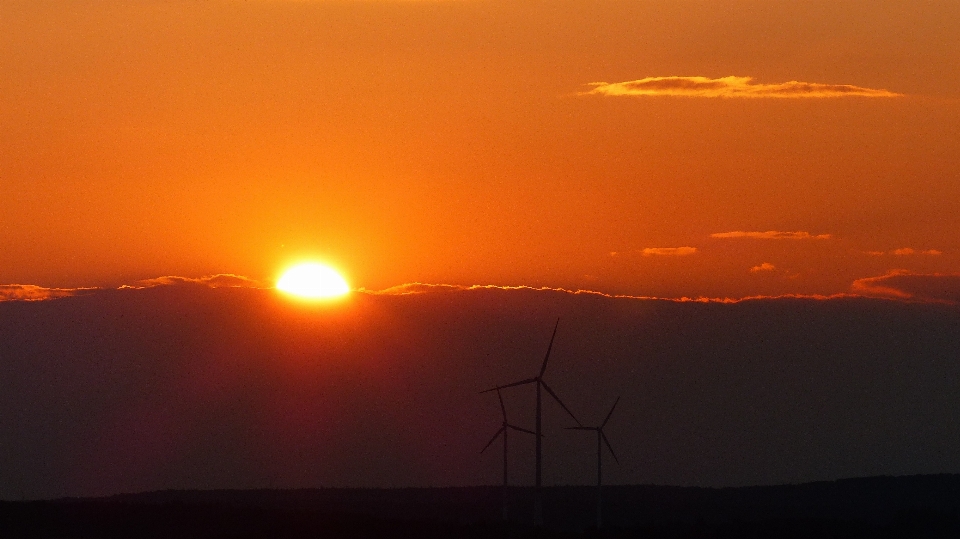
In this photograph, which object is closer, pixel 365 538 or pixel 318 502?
pixel 365 538

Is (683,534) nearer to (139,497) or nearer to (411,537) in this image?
(411,537)

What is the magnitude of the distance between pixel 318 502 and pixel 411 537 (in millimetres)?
103580

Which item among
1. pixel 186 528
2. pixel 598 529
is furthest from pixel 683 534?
pixel 186 528

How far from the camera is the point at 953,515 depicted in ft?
504

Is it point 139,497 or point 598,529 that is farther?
point 139,497

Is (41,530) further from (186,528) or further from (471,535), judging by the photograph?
(471,535)

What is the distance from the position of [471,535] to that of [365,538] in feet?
25.6

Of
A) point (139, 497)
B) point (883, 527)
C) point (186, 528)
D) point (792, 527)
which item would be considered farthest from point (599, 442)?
point (139, 497)

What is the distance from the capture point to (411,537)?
9456cm

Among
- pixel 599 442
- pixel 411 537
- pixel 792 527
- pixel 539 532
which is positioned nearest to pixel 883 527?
pixel 792 527

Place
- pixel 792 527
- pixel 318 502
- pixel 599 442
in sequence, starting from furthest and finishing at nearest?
pixel 318 502 → pixel 599 442 → pixel 792 527

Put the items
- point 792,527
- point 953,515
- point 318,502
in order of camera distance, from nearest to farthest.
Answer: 1. point 792,527
2. point 953,515
3. point 318,502

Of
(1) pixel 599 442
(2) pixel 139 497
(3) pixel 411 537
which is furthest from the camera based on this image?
(2) pixel 139 497

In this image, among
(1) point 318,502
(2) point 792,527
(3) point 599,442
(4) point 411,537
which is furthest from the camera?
(1) point 318,502
